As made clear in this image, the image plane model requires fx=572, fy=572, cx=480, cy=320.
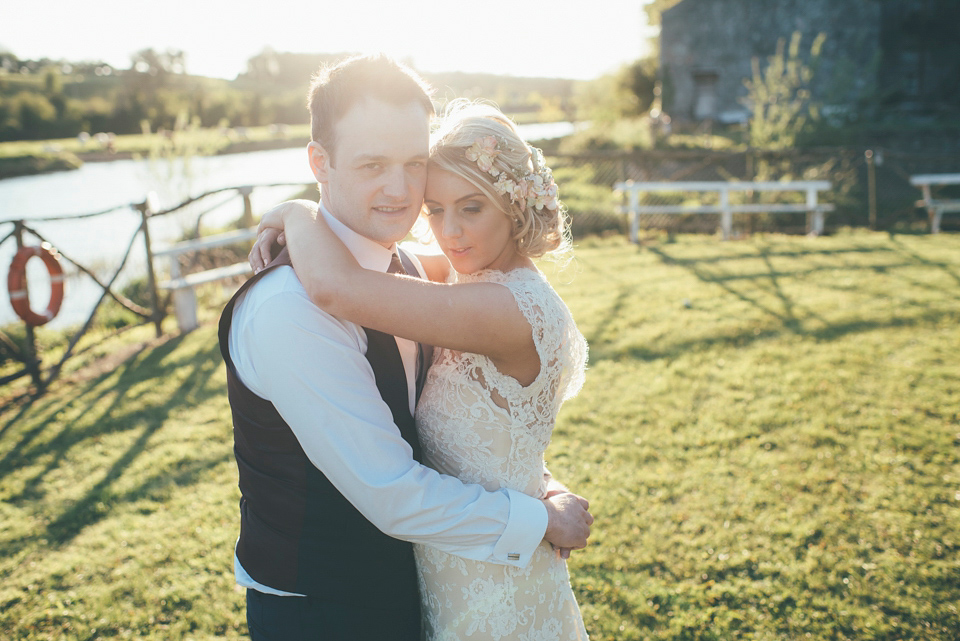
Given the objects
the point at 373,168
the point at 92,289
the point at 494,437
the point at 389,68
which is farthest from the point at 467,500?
the point at 92,289

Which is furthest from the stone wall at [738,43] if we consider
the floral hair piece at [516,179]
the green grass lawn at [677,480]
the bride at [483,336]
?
the bride at [483,336]

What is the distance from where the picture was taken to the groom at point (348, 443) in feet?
4.91

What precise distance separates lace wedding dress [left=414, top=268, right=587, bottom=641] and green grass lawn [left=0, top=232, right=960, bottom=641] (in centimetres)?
145

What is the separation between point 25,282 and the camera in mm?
6637

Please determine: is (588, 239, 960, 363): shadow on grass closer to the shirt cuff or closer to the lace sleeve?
the lace sleeve

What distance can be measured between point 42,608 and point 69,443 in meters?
2.30

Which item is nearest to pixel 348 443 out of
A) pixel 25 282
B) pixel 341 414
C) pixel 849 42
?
pixel 341 414

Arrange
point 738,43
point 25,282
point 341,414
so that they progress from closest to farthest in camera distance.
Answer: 1. point 341,414
2. point 25,282
3. point 738,43

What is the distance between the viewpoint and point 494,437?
1.91 metres

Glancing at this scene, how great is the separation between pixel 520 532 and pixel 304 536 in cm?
63

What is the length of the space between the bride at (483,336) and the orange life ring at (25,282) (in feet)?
20.9

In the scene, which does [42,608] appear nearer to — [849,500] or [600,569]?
[600,569]

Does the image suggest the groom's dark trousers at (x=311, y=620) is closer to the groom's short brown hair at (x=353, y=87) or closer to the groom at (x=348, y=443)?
the groom at (x=348, y=443)

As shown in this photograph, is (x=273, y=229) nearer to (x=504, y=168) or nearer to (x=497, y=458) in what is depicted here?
(x=504, y=168)
